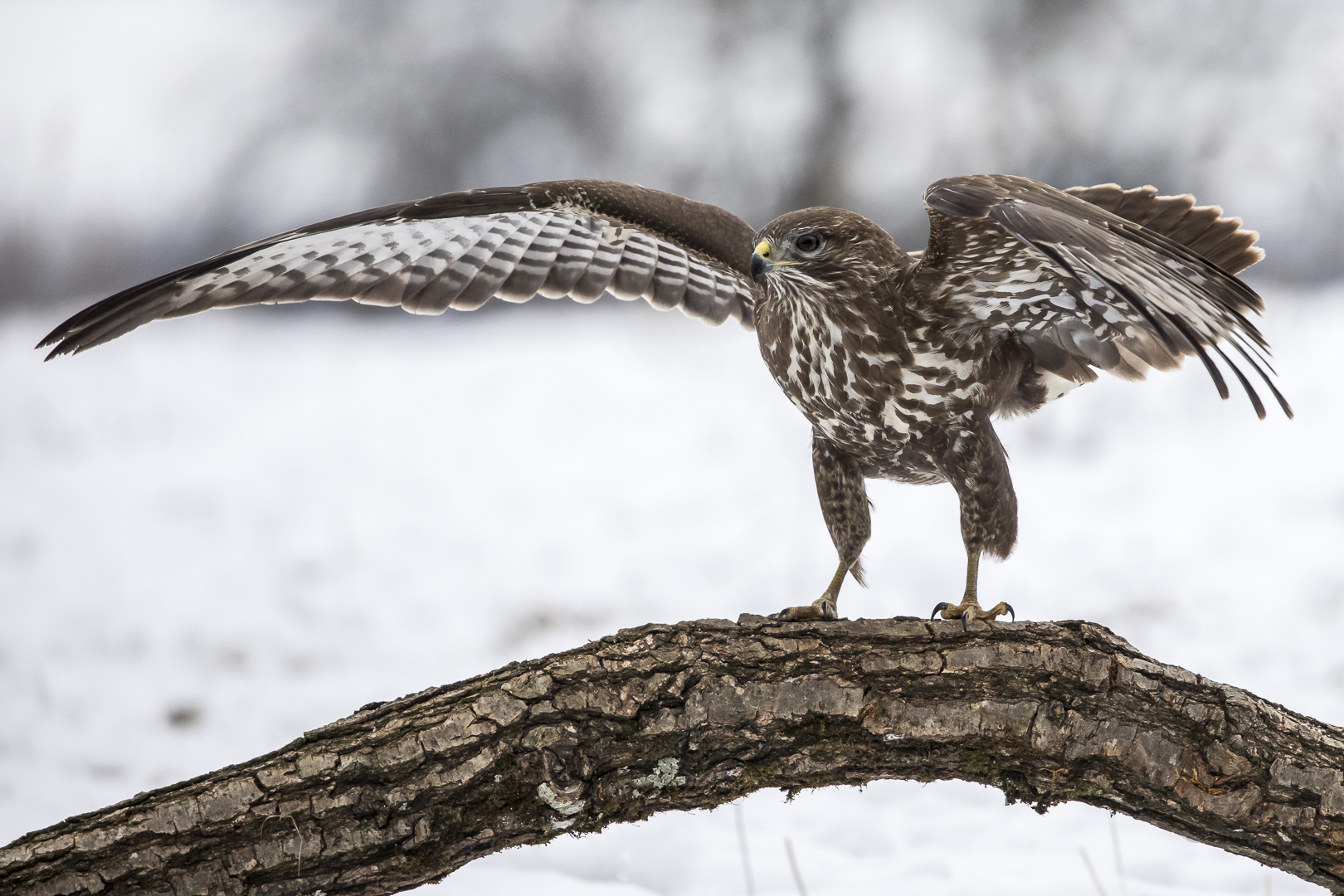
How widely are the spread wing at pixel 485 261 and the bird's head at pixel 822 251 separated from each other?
390 millimetres

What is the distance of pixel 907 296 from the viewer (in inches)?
114

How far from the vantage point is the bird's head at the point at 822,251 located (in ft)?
9.59

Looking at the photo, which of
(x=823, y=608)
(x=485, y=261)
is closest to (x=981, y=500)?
(x=823, y=608)

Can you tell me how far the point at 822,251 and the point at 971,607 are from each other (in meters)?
1.03

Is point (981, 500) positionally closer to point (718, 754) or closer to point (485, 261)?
point (718, 754)

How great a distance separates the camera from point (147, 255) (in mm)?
5797

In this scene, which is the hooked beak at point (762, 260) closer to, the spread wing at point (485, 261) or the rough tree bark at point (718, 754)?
the spread wing at point (485, 261)

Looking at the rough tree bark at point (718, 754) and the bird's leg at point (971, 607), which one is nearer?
the rough tree bark at point (718, 754)

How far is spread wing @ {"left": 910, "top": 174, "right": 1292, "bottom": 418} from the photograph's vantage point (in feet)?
7.77

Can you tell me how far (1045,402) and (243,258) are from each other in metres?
2.44

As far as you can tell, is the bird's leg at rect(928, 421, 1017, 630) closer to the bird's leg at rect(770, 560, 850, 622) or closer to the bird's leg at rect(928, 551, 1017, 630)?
the bird's leg at rect(928, 551, 1017, 630)

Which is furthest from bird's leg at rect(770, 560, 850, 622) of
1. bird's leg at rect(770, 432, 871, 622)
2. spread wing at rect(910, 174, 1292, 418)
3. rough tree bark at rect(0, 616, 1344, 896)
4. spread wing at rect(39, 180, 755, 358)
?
spread wing at rect(39, 180, 755, 358)

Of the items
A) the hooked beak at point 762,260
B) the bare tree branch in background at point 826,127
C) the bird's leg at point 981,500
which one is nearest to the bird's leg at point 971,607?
the bird's leg at point 981,500

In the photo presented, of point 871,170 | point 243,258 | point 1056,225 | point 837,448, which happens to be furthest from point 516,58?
point 1056,225
